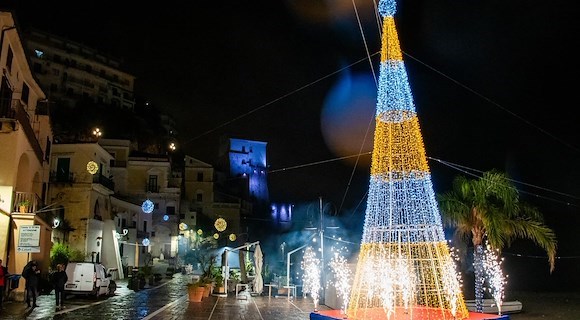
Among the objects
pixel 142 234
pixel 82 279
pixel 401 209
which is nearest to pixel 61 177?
pixel 142 234

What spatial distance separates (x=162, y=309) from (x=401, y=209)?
438 inches

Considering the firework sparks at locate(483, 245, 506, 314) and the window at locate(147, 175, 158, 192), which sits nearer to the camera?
the firework sparks at locate(483, 245, 506, 314)

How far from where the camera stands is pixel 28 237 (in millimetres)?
19547

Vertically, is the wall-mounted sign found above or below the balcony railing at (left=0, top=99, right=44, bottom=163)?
below

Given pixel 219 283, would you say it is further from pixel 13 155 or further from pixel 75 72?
pixel 75 72

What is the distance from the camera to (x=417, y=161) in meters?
11.9

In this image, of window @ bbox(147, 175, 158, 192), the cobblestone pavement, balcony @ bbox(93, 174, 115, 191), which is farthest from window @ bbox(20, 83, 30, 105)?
window @ bbox(147, 175, 158, 192)

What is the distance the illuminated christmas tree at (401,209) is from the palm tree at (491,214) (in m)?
6.54

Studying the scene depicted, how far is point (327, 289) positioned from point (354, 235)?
2424cm

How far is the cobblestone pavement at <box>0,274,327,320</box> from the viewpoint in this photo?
52.4 feet

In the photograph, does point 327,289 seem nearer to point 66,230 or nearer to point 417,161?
point 417,161

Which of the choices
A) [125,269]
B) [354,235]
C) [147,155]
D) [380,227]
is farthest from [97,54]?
[380,227]

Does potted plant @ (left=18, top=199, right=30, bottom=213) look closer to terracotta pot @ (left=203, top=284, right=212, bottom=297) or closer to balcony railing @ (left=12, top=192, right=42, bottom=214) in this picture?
balcony railing @ (left=12, top=192, right=42, bottom=214)

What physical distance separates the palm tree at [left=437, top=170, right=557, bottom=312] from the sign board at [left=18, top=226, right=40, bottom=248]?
665 inches
